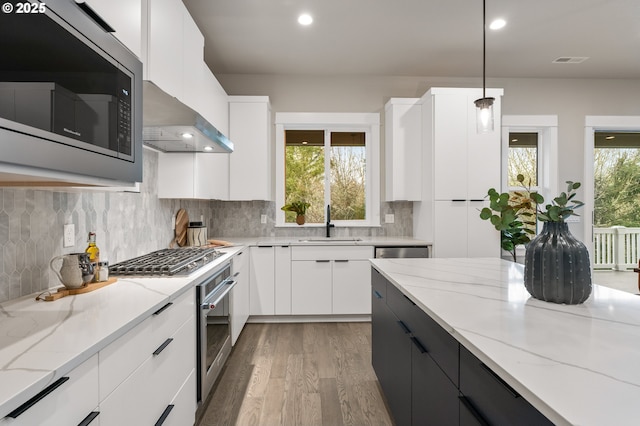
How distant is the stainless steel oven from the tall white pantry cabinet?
2.13 metres

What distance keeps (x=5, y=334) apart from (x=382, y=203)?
11.8ft

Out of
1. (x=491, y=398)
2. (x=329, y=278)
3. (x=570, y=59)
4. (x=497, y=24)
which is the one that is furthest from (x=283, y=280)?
(x=570, y=59)

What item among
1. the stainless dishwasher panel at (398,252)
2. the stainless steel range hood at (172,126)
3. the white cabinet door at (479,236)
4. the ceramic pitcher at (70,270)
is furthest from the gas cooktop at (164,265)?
the white cabinet door at (479,236)

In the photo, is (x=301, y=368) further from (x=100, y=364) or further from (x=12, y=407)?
(x=12, y=407)

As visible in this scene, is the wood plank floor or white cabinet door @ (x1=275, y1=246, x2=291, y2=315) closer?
the wood plank floor

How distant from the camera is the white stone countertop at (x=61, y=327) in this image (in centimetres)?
74

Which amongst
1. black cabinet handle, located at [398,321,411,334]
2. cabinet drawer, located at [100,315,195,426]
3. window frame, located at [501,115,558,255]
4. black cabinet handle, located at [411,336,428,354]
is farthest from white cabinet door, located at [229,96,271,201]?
window frame, located at [501,115,558,255]

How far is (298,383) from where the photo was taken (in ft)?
7.91

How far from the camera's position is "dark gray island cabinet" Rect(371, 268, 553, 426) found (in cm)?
85

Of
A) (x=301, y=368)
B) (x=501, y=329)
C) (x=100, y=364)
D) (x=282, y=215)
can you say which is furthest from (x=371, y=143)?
(x=100, y=364)

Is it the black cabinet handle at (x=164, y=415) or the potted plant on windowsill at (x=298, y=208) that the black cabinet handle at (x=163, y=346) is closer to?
the black cabinet handle at (x=164, y=415)

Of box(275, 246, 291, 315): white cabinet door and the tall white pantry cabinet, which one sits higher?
the tall white pantry cabinet

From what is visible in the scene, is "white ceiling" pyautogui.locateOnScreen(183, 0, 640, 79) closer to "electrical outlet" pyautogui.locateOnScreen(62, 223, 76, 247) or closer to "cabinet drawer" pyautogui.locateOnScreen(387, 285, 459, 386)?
"electrical outlet" pyautogui.locateOnScreen(62, 223, 76, 247)

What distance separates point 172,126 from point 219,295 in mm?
1073
